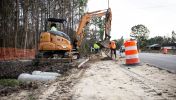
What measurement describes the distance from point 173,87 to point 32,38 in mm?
37574

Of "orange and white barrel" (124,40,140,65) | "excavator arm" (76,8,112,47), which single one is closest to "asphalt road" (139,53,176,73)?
"orange and white barrel" (124,40,140,65)

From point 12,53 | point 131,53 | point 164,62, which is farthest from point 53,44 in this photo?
point 12,53

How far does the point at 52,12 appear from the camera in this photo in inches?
2109

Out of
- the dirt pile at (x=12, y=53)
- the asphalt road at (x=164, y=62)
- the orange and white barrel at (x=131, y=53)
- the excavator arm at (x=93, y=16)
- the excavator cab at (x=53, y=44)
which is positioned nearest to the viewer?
the asphalt road at (x=164, y=62)

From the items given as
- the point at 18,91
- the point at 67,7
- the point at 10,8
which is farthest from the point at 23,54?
the point at 18,91

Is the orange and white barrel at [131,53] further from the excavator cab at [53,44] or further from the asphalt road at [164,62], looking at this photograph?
the excavator cab at [53,44]

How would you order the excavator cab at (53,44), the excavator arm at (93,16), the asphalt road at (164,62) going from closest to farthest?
the asphalt road at (164,62), the excavator cab at (53,44), the excavator arm at (93,16)

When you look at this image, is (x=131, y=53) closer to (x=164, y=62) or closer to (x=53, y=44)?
(x=53, y=44)

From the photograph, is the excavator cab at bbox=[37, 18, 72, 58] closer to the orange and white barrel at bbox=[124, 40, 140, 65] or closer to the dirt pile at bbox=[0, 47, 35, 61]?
the orange and white barrel at bbox=[124, 40, 140, 65]

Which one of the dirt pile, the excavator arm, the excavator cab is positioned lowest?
the dirt pile

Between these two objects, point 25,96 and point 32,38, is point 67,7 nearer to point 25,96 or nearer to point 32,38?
point 32,38

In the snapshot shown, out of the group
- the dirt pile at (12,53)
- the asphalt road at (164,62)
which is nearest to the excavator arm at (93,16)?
the asphalt road at (164,62)

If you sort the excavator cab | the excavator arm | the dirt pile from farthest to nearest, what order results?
the dirt pile → the excavator arm → the excavator cab

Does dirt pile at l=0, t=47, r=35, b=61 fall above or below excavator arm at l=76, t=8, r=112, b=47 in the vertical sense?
below
